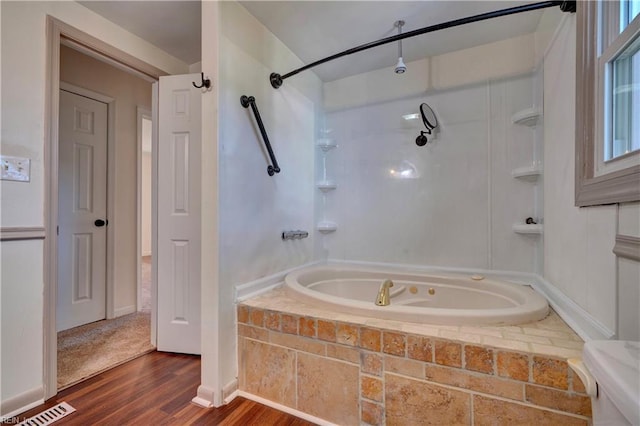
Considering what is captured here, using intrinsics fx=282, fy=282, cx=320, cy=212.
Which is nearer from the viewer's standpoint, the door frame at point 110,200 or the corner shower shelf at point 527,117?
the corner shower shelf at point 527,117

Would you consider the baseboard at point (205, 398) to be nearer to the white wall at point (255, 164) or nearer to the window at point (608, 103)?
the white wall at point (255, 164)

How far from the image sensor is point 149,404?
4.73 ft

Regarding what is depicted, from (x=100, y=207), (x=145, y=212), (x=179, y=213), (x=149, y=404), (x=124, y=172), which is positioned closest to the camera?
(x=149, y=404)

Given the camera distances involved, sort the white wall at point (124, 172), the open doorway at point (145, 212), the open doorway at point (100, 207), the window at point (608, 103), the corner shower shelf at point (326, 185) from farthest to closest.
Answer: the open doorway at point (145, 212) < the white wall at point (124, 172) < the corner shower shelf at point (326, 185) < the open doorway at point (100, 207) < the window at point (608, 103)

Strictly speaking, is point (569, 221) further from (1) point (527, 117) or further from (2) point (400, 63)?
(2) point (400, 63)

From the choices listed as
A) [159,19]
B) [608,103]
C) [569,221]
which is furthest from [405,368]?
[159,19]

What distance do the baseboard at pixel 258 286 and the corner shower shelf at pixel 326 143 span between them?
1.14 m

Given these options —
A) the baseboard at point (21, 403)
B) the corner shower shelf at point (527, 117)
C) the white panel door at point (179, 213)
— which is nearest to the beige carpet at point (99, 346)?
the baseboard at point (21, 403)

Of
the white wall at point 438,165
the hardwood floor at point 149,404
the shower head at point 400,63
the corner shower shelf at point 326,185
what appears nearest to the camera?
the hardwood floor at point 149,404

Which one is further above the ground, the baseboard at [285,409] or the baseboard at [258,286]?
the baseboard at [258,286]

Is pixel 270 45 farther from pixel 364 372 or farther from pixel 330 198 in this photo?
pixel 364 372

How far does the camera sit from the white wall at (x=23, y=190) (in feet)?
4.41

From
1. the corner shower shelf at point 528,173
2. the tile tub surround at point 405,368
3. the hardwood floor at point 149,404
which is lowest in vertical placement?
the hardwood floor at point 149,404

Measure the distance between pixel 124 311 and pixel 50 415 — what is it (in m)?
1.45
